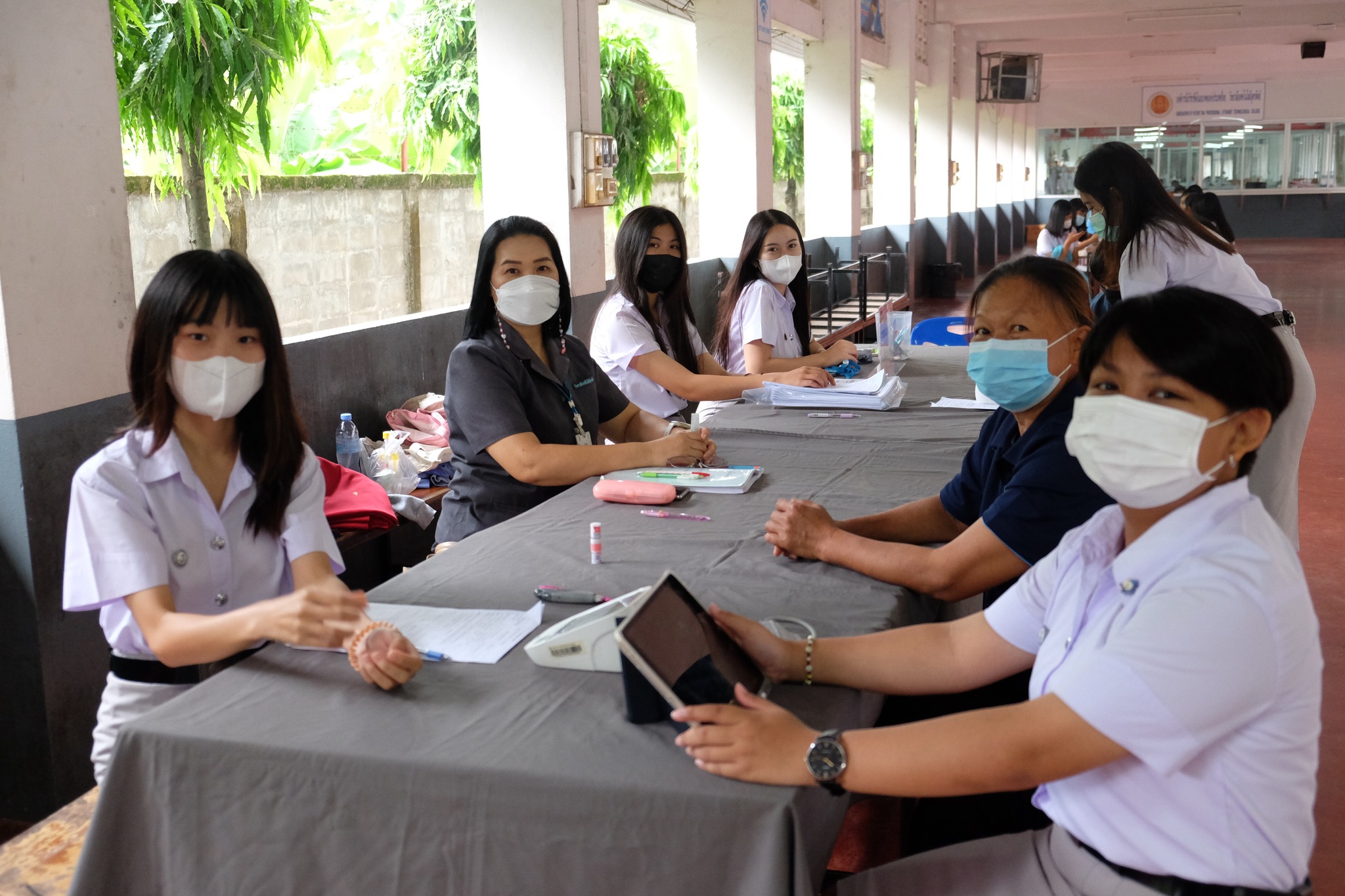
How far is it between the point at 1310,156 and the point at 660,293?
24.3 metres

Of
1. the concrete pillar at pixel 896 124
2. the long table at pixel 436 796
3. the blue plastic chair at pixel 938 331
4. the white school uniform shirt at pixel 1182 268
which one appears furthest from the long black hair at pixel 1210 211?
the long table at pixel 436 796

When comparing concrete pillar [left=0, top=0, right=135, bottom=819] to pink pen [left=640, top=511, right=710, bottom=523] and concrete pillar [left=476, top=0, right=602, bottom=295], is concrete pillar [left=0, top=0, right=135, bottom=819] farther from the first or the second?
concrete pillar [left=476, top=0, right=602, bottom=295]

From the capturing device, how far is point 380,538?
3748 millimetres

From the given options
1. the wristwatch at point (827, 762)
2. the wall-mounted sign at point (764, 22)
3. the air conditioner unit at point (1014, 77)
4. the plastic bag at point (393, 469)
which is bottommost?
the plastic bag at point (393, 469)

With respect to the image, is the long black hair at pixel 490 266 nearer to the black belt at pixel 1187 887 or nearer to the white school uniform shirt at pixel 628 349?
the white school uniform shirt at pixel 628 349

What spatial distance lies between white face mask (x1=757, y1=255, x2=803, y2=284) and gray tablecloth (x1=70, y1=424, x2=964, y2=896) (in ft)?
10.3

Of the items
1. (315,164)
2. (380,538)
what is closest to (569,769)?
(380,538)

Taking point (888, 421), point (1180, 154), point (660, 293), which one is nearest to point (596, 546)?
point (888, 421)

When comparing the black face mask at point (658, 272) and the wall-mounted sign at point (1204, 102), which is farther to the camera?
the wall-mounted sign at point (1204, 102)

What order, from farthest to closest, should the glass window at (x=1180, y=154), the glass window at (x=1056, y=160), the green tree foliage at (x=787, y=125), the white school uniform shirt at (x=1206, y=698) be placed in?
the glass window at (x=1056, y=160) → the glass window at (x=1180, y=154) → the green tree foliage at (x=787, y=125) → the white school uniform shirt at (x=1206, y=698)

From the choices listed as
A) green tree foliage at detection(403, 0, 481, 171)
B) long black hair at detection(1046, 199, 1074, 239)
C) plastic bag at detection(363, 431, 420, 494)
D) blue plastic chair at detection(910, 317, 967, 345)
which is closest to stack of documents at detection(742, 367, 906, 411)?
plastic bag at detection(363, 431, 420, 494)

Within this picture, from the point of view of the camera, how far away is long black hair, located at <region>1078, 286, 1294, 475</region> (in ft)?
4.08

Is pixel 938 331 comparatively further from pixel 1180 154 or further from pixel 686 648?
pixel 1180 154

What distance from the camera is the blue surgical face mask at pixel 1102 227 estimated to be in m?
3.87
